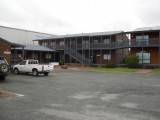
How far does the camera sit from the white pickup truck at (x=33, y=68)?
27.2m

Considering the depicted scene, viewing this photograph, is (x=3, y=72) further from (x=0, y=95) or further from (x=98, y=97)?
(x=98, y=97)

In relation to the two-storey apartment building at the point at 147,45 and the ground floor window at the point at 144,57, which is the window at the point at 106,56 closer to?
the two-storey apartment building at the point at 147,45

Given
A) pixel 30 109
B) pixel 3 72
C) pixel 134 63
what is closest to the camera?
pixel 30 109

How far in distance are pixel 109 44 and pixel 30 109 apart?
126ft

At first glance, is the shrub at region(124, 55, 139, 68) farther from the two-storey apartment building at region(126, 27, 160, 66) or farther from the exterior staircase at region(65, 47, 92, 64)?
the exterior staircase at region(65, 47, 92, 64)

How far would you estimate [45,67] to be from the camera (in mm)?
27344

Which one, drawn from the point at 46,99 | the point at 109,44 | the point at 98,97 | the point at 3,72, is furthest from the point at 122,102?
the point at 109,44

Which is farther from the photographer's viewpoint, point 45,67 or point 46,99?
point 45,67

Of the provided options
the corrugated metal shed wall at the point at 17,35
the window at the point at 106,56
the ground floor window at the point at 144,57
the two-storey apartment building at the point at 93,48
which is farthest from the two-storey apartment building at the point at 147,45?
the corrugated metal shed wall at the point at 17,35

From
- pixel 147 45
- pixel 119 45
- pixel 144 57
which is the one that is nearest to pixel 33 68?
pixel 147 45

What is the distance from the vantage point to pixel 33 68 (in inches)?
1085

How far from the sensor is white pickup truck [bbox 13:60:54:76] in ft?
89.3

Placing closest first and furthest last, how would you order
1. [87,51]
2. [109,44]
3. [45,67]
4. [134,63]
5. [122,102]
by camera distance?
[122,102], [45,67], [134,63], [109,44], [87,51]

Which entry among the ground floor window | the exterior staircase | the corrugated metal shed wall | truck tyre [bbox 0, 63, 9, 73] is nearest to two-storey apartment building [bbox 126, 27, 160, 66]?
the ground floor window
